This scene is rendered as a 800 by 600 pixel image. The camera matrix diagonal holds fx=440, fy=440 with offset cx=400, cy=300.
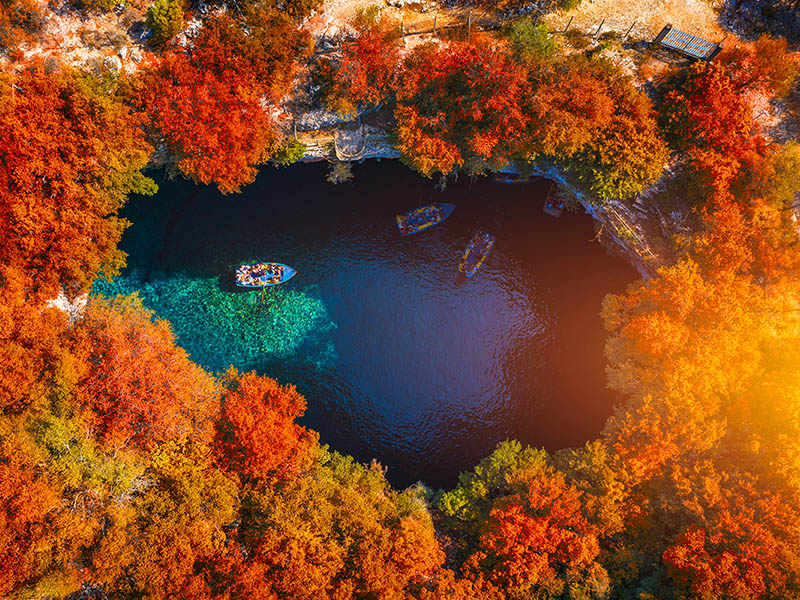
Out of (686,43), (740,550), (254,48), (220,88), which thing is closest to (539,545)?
(740,550)

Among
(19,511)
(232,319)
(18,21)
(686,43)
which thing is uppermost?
(686,43)

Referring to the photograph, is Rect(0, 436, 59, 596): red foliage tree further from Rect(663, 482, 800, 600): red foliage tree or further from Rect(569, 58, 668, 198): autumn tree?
Rect(569, 58, 668, 198): autumn tree

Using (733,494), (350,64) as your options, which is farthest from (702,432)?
(350,64)

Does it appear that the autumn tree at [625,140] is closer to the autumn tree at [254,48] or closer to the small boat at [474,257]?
the small boat at [474,257]

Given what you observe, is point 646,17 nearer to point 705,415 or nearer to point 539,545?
point 705,415

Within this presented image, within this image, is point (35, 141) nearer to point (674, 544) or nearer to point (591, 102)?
point (591, 102)

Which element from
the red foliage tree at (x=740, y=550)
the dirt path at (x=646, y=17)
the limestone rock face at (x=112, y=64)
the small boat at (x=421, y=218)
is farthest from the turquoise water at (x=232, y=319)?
the dirt path at (x=646, y=17)

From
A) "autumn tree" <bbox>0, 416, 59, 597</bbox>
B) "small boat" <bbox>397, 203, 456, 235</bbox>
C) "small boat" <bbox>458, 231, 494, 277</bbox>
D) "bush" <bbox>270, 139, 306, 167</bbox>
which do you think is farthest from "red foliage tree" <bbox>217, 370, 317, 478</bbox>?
"small boat" <bbox>458, 231, 494, 277</bbox>
